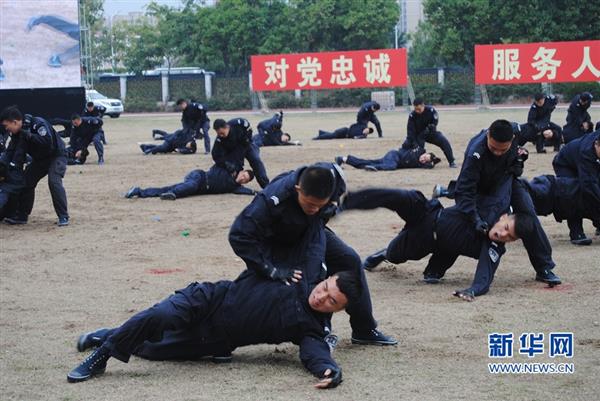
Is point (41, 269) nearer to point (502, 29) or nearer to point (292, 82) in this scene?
point (292, 82)

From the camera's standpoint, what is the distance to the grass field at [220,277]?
5785 mm

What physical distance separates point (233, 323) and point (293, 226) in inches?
30.5

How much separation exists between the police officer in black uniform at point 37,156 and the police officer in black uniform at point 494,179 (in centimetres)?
611

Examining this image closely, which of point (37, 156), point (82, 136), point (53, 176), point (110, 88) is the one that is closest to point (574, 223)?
point (53, 176)

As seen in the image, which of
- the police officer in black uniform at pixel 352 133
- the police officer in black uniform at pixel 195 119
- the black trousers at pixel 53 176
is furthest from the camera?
the police officer in black uniform at pixel 352 133

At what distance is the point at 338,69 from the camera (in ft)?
123

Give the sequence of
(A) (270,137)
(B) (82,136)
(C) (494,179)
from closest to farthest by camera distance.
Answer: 1. (C) (494,179)
2. (B) (82,136)
3. (A) (270,137)

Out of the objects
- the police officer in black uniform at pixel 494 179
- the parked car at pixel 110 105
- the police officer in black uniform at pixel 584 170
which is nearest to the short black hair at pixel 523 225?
the police officer in black uniform at pixel 494 179

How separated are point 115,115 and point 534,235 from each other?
120ft

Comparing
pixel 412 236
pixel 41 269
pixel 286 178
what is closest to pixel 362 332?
pixel 286 178

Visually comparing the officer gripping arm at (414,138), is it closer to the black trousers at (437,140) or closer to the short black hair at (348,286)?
the black trousers at (437,140)

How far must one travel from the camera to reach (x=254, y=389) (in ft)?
18.9

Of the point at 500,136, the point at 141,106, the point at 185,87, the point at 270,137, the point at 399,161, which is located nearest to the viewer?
the point at 500,136

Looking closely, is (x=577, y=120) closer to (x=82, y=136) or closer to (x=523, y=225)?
(x=82, y=136)
